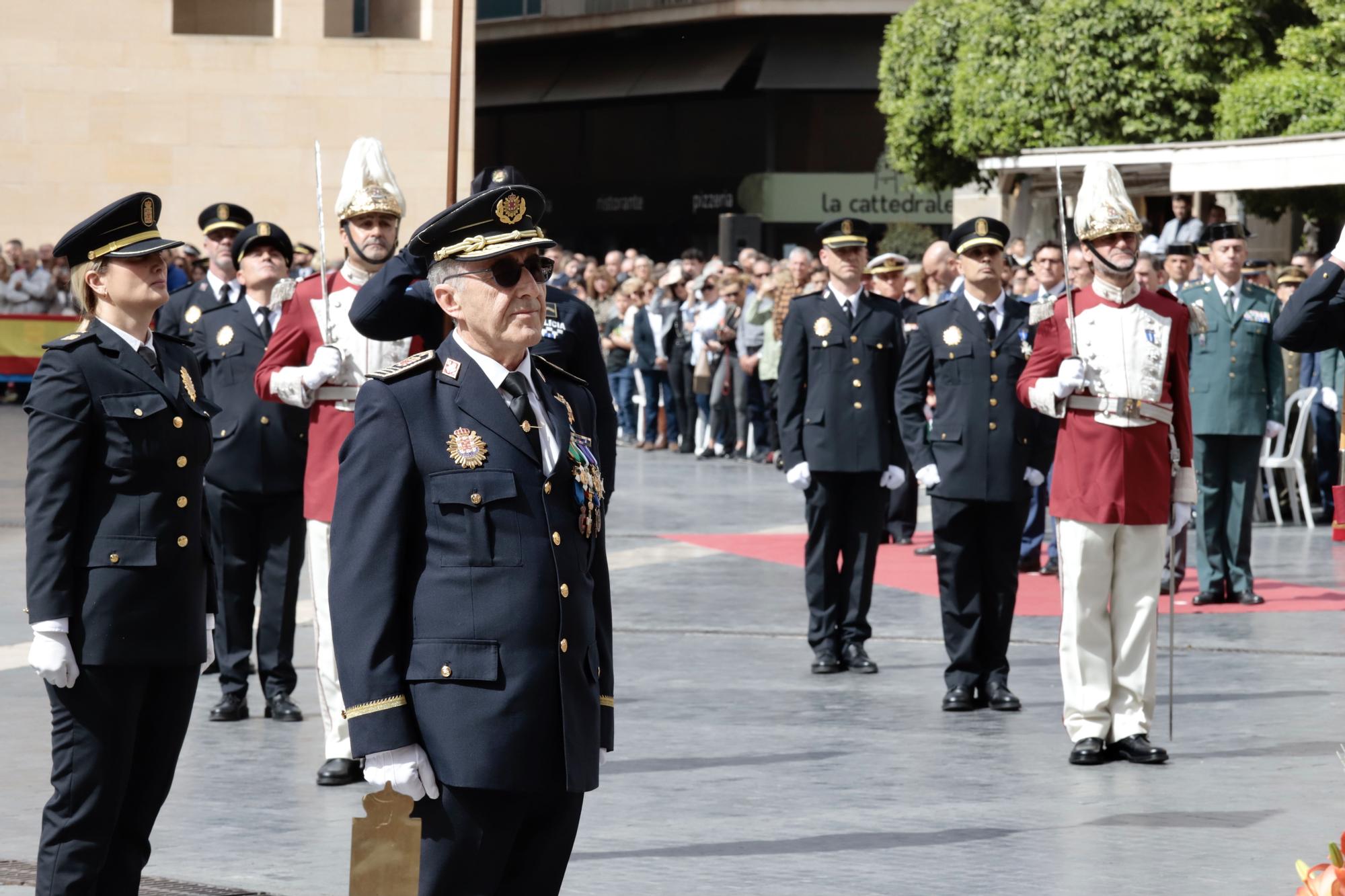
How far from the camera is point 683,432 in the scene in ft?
77.8

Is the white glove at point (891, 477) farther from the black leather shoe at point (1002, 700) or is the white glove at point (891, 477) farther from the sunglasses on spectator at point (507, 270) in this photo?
the sunglasses on spectator at point (507, 270)

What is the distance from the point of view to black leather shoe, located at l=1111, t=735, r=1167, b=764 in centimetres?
827

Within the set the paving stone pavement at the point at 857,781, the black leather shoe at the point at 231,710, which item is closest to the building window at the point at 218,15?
the paving stone pavement at the point at 857,781

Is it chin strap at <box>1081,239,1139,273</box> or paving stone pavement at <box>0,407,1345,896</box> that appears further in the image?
chin strap at <box>1081,239,1139,273</box>

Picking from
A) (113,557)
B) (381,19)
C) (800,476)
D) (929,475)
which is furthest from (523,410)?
(381,19)

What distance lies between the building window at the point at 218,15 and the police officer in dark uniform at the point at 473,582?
3549 centimetres

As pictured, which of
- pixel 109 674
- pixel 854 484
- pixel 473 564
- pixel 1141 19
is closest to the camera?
pixel 473 564

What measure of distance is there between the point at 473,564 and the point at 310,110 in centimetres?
3216

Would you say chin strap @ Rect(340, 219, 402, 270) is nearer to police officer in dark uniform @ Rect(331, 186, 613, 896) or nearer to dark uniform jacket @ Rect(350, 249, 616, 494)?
dark uniform jacket @ Rect(350, 249, 616, 494)

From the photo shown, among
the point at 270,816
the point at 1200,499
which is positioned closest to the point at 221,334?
the point at 270,816

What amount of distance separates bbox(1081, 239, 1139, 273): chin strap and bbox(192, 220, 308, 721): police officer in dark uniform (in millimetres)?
3527

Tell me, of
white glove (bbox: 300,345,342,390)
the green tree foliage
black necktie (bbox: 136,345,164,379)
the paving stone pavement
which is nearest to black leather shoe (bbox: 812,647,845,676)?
the paving stone pavement

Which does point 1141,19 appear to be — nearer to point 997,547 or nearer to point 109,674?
point 997,547

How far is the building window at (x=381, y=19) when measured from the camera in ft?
122
